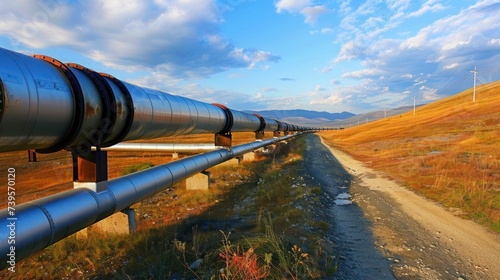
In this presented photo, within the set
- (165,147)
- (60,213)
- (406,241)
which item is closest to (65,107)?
(60,213)

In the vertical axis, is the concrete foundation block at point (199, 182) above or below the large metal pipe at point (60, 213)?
below

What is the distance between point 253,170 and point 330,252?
12.2 meters

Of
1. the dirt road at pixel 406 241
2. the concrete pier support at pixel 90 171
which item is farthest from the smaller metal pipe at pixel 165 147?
the concrete pier support at pixel 90 171

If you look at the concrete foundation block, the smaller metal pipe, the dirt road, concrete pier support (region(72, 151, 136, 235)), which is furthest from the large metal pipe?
the smaller metal pipe

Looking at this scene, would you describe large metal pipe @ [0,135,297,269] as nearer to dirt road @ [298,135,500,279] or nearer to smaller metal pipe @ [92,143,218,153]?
dirt road @ [298,135,500,279]

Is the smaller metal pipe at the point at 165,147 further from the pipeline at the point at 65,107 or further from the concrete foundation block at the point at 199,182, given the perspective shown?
the pipeline at the point at 65,107

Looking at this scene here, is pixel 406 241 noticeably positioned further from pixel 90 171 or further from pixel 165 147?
pixel 165 147

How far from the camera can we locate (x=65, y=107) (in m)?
3.90

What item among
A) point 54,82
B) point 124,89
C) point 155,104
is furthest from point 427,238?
point 54,82

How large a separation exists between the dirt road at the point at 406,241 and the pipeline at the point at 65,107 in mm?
4168

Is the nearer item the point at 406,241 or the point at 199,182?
the point at 406,241

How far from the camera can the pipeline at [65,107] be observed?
330 cm

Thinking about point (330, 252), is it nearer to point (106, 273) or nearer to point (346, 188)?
point (106, 273)

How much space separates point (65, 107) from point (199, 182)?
8.98 meters
